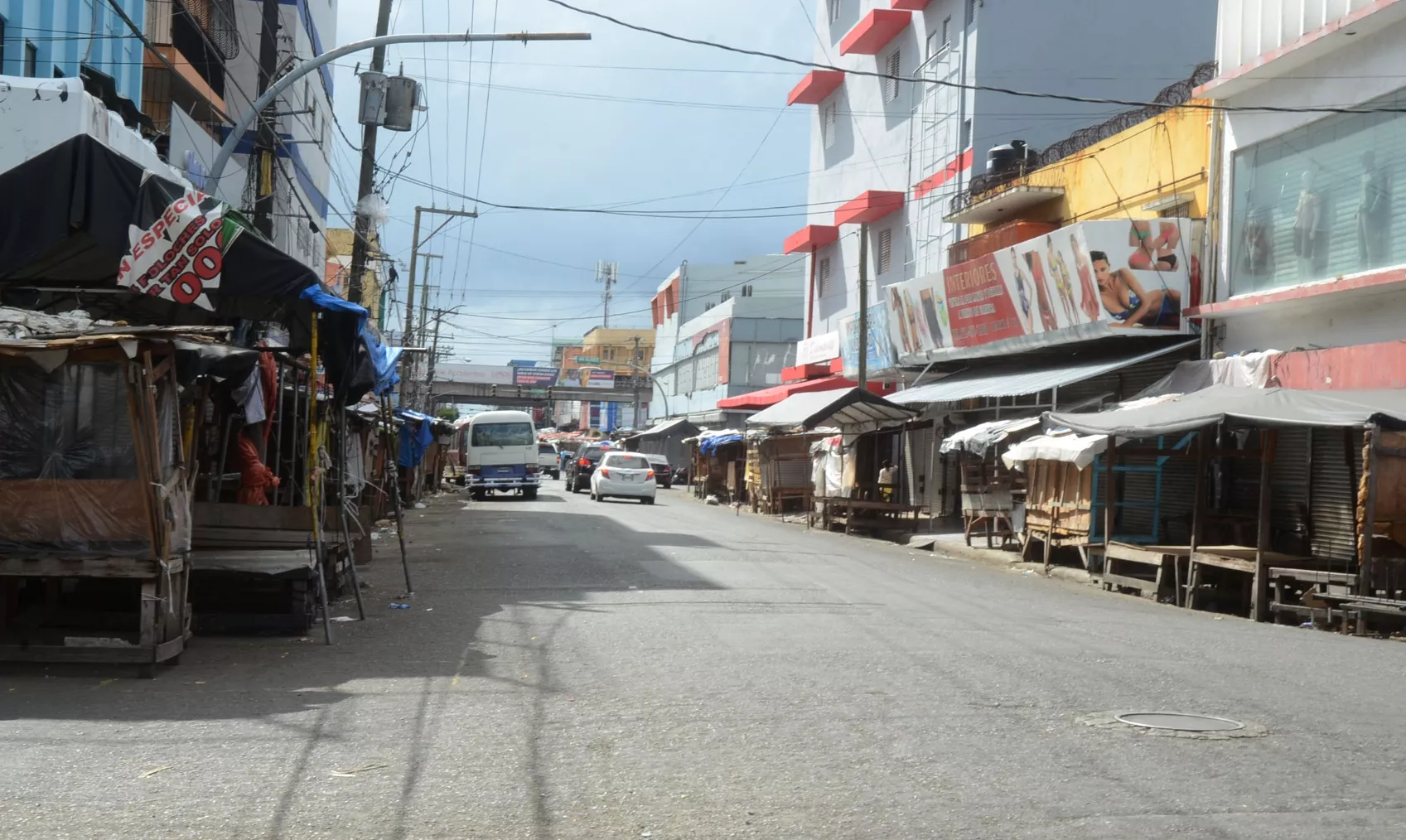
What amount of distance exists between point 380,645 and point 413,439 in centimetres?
2408

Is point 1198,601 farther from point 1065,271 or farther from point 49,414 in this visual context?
point 49,414

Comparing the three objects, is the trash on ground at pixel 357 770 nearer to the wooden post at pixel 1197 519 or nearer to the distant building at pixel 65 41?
the wooden post at pixel 1197 519

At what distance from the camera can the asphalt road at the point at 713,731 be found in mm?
5527

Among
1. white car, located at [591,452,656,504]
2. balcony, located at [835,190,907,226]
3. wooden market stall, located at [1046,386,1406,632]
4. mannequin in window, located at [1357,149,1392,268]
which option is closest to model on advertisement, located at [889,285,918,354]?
balcony, located at [835,190,907,226]

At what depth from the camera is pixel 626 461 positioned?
41.2 m

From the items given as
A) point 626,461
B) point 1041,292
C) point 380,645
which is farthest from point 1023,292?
point 380,645

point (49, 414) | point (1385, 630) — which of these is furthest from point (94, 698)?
point (1385, 630)

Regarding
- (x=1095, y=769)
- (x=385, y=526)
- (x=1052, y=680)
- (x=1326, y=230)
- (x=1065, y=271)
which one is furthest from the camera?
(x=385, y=526)

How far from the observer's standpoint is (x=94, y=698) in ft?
26.7

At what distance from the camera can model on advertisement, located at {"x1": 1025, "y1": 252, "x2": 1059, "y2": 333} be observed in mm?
25031

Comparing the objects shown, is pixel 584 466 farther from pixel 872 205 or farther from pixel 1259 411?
pixel 1259 411

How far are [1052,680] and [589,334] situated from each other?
4894 inches

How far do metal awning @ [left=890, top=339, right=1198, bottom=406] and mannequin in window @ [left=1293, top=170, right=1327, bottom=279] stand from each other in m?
3.41

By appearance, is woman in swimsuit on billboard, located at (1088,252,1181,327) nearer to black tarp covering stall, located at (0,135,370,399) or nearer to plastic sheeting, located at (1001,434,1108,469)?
plastic sheeting, located at (1001,434,1108,469)
